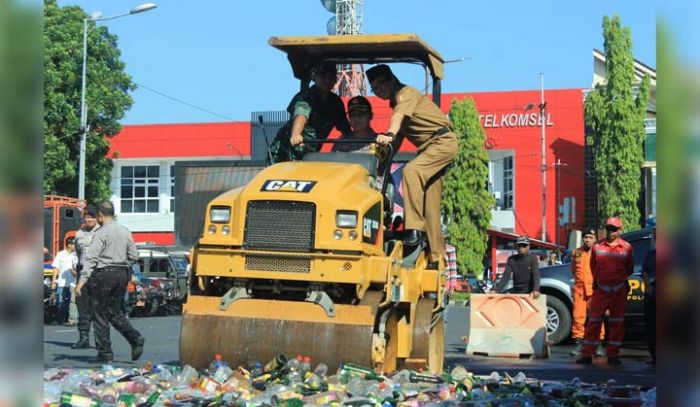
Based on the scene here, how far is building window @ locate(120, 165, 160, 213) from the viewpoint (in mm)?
65812

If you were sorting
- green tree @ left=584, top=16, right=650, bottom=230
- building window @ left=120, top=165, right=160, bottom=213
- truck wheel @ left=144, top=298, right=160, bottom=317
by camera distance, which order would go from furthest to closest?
building window @ left=120, top=165, right=160, bottom=213, green tree @ left=584, top=16, right=650, bottom=230, truck wheel @ left=144, top=298, right=160, bottom=317

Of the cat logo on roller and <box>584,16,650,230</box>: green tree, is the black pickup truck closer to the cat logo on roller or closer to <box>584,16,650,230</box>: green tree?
the cat logo on roller

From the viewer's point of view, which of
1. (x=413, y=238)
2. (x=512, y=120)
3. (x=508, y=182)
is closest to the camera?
(x=413, y=238)

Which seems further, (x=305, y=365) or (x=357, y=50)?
(x=357, y=50)

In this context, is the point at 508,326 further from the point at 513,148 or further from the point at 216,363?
the point at 513,148

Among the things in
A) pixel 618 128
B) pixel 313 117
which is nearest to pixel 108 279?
pixel 313 117

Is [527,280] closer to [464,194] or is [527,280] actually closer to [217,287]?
[217,287]

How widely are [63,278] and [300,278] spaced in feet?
44.4

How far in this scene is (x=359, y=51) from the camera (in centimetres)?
949

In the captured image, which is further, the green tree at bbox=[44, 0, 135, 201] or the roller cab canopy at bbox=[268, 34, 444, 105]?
the green tree at bbox=[44, 0, 135, 201]

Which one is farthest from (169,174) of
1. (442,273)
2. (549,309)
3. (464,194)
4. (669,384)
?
(669,384)

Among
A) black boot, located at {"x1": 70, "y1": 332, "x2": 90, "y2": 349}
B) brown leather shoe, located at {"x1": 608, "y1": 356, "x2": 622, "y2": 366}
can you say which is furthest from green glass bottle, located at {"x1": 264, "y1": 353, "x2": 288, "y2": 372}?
black boot, located at {"x1": 70, "y1": 332, "x2": 90, "y2": 349}

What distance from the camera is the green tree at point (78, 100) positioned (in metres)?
38.4

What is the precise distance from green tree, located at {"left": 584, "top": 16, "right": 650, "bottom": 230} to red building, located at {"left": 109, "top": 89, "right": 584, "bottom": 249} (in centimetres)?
285
